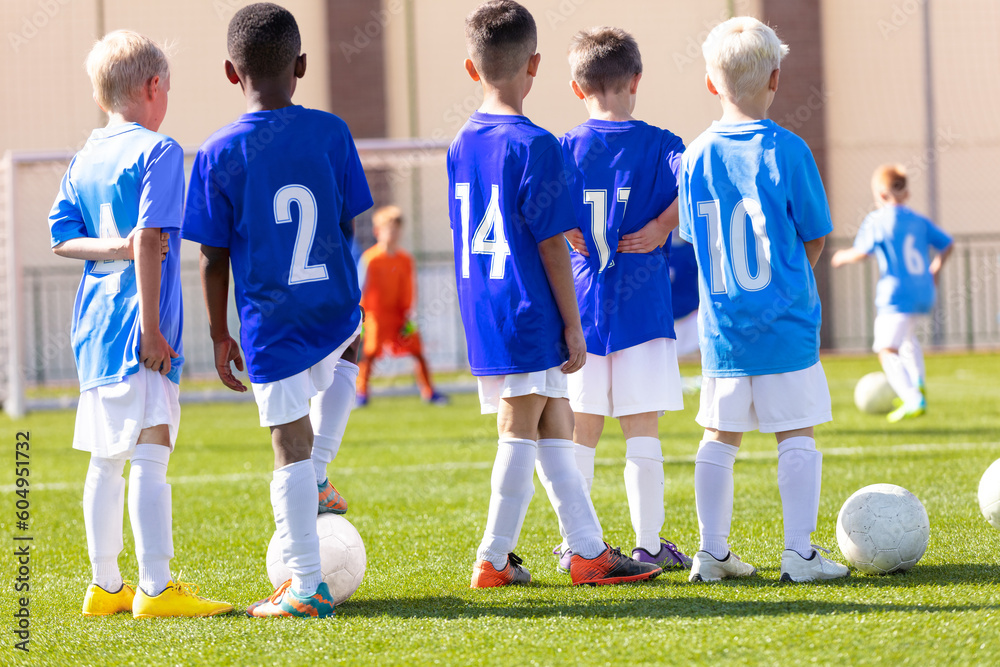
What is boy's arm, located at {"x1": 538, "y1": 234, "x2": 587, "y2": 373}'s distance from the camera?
2.98 m

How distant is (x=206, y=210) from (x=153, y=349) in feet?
1.40

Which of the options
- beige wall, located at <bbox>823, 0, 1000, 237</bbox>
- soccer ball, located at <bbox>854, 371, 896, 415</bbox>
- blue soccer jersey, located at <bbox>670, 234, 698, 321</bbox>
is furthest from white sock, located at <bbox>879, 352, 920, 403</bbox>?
beige wall, located at <bbox>823, 0, 1000, 237</bbox>

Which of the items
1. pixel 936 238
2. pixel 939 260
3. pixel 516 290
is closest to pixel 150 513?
pixel 516 290

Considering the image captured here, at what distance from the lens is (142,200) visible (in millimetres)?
2906

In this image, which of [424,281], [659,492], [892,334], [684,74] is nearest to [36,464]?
[659,492]

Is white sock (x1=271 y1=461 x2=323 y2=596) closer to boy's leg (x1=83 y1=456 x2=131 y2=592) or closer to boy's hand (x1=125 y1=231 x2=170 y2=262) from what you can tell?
boy's leg (x1=83 y1=456 x2=131 y2=592)

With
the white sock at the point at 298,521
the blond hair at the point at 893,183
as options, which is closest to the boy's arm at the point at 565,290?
the white sock at the point at 298,521

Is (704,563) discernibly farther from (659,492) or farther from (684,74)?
(684,74)

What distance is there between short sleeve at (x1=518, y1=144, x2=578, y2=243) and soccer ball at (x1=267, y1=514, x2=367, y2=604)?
1048 millimetres

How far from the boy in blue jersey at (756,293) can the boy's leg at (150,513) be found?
1563mm

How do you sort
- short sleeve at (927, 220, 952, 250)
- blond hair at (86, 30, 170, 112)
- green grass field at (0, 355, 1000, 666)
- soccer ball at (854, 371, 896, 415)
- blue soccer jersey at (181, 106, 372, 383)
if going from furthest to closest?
1. soccer ball at (854, 371, 896, 415)
2. short sleeve at (927, 220, 952, 250)
3. blond hair at (86, 30, 170, 112)
4. blue soccer jersey at (181, 106, 372, 383)
5. green grass field at (0, 355, 1000, 666)

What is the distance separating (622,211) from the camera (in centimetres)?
342

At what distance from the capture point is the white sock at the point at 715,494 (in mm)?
3141

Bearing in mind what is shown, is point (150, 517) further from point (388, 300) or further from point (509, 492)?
point (388, 300)
